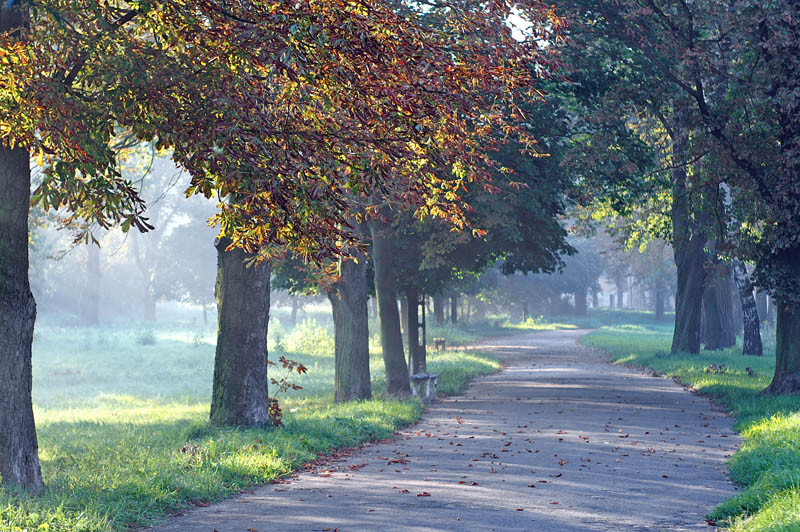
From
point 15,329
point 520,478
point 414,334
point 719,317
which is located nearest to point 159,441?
point 15,329

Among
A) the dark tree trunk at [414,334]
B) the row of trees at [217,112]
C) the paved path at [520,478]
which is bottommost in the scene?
the paved path at [520,478]

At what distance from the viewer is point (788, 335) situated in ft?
58.4

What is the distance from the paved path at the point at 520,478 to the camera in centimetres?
799

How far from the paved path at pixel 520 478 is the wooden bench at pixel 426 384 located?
5.11 ft

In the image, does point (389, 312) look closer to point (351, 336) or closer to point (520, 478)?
point (351, 336)

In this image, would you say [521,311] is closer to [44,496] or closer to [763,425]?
[763,425]

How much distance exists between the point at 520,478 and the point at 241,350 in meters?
5.46

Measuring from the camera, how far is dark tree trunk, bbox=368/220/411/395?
2183cm

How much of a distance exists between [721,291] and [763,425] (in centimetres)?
2336

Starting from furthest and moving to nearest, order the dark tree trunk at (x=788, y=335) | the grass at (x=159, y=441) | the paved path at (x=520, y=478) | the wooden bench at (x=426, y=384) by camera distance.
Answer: the wooden bench at (x=426, y=384), the dark tree trunk at (x=788, y=335), the grass at (x=159, y=441), the paved path at (x=520, y=478)

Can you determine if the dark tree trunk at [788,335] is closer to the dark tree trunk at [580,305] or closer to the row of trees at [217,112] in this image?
the row of trees at [217,112]

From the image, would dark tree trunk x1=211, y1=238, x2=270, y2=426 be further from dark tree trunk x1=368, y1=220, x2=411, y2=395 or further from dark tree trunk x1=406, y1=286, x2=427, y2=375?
dark tree trunk x1=406, y1=286, x2=427, y2=375

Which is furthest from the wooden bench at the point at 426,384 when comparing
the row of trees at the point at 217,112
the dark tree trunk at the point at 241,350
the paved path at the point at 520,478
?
the row of trees at the point at 217,112

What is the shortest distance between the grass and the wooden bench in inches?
30.0
